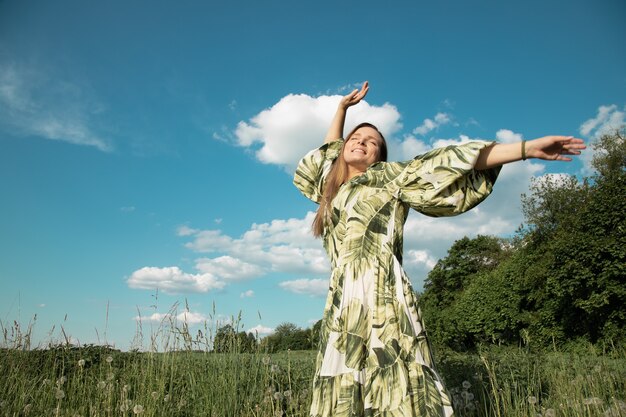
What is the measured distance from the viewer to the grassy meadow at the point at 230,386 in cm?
410

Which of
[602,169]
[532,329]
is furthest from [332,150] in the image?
[602,169]

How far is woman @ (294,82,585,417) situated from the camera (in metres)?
2.34

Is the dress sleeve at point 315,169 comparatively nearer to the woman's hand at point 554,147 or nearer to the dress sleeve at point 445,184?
the dress sleeve at point 445,184

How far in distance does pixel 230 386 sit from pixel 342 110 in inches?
107

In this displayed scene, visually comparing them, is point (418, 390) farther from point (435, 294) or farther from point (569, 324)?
point (435, 294)

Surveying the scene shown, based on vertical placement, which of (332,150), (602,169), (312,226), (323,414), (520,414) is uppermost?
(602,169)

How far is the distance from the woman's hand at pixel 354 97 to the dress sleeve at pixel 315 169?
292 mm

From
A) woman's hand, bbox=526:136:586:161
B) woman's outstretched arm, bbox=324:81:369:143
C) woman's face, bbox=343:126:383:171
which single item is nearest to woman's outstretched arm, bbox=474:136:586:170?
woman's hand, bbox=526:136:586:161

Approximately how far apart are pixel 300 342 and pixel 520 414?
2.63 m

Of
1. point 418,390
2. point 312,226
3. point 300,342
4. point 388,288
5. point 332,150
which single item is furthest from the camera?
point 300,342

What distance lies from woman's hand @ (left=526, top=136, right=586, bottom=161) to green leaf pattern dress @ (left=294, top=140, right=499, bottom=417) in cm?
27

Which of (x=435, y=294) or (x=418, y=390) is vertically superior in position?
(x=435, y=294)

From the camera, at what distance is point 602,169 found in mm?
25172

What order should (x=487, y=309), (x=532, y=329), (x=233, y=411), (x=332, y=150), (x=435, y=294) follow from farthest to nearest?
(x=435, y=294) → (x=487, y=309) → (x=532, y=329) → (x=233, y=411) → (x=332, y=150)
